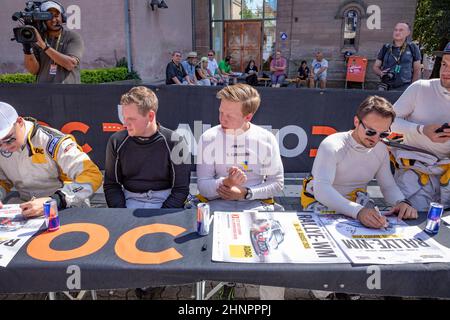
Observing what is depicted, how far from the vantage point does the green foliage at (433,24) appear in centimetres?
1736

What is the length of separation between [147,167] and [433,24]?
73.9 ft

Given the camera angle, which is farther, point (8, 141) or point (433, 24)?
point (433, 24)

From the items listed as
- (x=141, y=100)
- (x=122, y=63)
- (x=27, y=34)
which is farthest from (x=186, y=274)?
(x=122, y=63)

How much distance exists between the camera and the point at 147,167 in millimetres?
2615

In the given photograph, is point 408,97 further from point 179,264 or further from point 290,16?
A: point 290,16

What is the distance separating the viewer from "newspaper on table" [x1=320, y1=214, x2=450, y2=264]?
1.60 m

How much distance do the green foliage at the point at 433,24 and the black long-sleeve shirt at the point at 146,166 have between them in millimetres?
19645

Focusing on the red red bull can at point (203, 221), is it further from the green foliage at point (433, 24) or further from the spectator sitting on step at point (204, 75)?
the green foliage at point (433, 24)

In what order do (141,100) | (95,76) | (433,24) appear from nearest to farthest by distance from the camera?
(141,100), (95,76), (433,24)

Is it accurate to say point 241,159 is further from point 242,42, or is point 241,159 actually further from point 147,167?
point 242,42

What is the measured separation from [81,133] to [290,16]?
16420 millimetres

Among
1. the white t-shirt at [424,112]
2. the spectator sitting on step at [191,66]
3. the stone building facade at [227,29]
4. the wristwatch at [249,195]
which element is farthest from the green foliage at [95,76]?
the white t-shirt at [424,112]

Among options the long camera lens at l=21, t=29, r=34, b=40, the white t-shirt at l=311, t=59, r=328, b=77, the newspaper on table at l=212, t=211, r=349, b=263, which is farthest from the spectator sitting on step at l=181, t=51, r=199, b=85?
the newspaper on table at l=212, t=211, r=349, b=263

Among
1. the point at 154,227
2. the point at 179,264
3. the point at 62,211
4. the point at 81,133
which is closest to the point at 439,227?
the point at 179,264
